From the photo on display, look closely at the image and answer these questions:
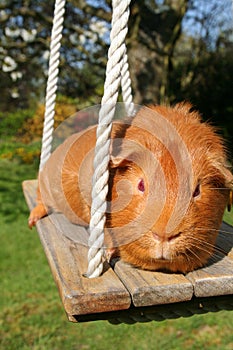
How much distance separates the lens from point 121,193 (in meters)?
1.43

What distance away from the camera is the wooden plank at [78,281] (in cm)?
122

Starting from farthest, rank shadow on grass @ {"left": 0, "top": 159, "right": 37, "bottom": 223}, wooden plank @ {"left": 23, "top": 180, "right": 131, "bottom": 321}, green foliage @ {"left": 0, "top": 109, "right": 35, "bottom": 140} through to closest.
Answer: green foliage @ {"left": 0, "top": 109, "right": 35, "bottom": 140} → shadow on grass @ {"left": 0, "top": 159, "right": 37, "bottom": 223} → wooden plank @ {"left": 23, "top": 180, "right": 131, "bottom": 321}

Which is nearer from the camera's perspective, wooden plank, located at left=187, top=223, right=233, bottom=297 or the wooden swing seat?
the wooden swing seat

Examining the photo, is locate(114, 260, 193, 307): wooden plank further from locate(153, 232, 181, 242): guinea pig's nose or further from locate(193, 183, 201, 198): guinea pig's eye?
locate(193, 183, 201, 198): guinea pig's eye

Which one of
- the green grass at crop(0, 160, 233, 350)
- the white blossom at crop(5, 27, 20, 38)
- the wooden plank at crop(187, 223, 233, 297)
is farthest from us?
the white blossom at crop(5, 27, 20, 38)

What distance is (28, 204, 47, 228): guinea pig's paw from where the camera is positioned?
7.20 feet

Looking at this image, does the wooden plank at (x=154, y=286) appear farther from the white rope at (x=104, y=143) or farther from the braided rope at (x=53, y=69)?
the braided rope at (x=53, y=69)

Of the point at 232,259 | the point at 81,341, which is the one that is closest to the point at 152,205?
the point at 232,259

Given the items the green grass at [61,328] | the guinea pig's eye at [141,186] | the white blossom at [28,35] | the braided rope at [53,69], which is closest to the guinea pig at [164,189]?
the guinea pig's eye at [141,186]

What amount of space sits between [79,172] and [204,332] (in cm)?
228

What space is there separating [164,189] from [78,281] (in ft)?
1.31

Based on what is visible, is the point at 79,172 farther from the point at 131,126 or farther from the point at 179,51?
the point at 179,51

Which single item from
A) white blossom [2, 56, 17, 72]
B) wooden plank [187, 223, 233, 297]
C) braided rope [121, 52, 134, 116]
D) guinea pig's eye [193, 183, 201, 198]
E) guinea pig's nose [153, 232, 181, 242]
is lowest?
white blossom [2, 56, 17, 72]

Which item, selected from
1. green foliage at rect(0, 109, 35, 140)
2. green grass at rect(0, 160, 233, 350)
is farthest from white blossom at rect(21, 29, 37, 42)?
green grass at rect(0, 160, 233, 350)
